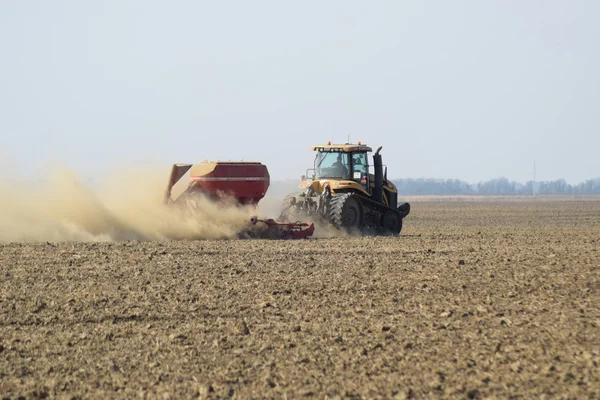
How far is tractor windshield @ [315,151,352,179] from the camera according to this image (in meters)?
24.0

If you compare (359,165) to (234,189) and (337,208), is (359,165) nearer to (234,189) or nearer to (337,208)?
(337,208)

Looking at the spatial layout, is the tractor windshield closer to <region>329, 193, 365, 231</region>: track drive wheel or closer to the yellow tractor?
the yellow tractor

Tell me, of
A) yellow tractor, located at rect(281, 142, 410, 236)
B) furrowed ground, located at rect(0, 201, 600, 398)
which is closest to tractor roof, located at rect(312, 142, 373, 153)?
yellow tractor, located at rect(281, 142, 410, 236)

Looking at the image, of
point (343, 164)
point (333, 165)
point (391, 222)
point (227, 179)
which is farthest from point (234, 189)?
point (391, 222)

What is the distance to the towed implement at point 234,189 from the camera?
2231cm

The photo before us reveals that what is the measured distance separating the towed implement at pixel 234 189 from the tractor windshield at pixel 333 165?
172cm

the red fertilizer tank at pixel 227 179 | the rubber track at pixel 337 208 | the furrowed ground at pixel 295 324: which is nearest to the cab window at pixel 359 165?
the rubber track at pixel 337 208

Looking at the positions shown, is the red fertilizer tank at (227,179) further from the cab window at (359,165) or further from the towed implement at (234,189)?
the cab window at (359,165)

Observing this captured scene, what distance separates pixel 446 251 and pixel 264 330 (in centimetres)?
983

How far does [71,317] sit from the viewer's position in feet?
37.9

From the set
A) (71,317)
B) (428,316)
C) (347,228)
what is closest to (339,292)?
(428,316)

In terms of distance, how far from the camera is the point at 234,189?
74.5 feet

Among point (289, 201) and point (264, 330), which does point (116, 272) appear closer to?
point (264, 330)

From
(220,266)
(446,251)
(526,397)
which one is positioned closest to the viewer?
(526,397)
